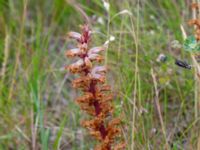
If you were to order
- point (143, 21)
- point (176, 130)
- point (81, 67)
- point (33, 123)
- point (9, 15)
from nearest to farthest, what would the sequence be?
point (81, 67)
point (176, 130)
point (33, 123)
point (143, 21)
point (9, 15)

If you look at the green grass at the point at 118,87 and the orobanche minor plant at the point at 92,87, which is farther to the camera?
the green grass at the point at 118,87

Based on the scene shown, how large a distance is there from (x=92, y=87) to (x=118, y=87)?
19.3 inches

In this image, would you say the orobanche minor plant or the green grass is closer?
the orobanche minor plant

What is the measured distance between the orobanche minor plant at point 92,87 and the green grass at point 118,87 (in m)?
0.24

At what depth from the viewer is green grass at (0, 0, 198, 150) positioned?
5.83 ft

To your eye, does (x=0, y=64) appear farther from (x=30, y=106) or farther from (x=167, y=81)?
(x=167, y=81)

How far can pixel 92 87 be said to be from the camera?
1360 millimetres

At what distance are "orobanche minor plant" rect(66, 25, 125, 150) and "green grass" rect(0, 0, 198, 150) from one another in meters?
0.24

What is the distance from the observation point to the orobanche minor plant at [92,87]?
1336 mm

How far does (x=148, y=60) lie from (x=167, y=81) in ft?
0.41

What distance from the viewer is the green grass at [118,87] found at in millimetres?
1778

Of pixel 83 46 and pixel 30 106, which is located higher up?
pixel 83 46

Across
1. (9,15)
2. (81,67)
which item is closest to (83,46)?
(81,67)

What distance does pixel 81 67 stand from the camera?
52.5 inches
